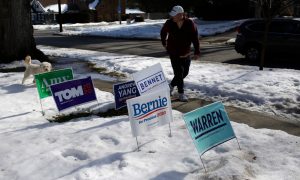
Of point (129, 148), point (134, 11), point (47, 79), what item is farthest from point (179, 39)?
point (134, 11)

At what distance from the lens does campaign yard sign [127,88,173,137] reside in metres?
5.12

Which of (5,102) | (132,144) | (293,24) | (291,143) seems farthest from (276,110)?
(293,24)

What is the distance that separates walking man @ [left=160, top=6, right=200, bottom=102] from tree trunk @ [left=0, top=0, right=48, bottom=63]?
24.7 feet

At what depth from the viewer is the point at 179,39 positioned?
7.61 meters

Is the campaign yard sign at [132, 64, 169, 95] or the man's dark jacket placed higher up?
the man's dark jacket

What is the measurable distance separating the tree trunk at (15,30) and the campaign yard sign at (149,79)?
8407 mm

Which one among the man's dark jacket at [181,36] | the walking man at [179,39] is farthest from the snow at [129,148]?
the man's dark jacket at [181,36]

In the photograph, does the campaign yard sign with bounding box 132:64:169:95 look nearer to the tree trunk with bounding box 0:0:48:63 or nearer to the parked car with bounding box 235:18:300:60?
the tree trunk with bounding box 0:0:48:63

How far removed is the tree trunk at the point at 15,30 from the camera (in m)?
13.3

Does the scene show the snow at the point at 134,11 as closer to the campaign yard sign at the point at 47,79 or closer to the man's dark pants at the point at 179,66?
the man's dark pants at the point at 179,66

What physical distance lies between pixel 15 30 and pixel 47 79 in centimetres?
705

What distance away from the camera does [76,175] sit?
4.57 meters

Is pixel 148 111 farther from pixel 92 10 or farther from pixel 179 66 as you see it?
pixel 92 10

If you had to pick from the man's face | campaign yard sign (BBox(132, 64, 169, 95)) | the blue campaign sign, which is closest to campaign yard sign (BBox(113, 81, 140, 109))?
campaign yard sign (BBox(132, 64, 169, 95))
